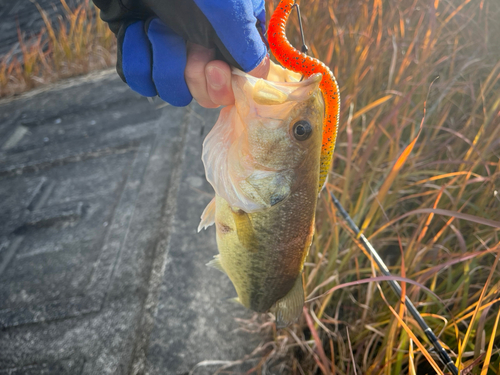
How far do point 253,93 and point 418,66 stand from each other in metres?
1.33

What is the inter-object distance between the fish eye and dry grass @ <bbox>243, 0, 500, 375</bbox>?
45 cm

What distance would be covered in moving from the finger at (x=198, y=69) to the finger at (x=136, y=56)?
0.40 ft

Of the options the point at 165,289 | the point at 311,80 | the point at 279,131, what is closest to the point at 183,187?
the point at 165,289

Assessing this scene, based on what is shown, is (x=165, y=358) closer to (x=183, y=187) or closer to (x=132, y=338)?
(x=132, y=338)

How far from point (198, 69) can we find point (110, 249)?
150 centimetres

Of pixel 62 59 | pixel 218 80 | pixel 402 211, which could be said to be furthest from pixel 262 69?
pixel 62 59

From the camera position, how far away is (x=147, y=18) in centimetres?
90

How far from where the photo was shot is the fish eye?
0.78 meters

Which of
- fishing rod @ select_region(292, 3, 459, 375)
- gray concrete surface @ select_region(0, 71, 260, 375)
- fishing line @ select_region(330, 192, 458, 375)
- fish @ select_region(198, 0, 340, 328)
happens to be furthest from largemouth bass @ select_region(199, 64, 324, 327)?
gray concrete surface @ select_region(0, 71, 260, 375)

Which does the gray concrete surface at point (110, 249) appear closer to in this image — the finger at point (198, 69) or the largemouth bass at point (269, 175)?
the largemouth bass at point (269, 175)

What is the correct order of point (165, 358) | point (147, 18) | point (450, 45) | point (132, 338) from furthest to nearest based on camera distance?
point (450, 45) → point (132, 338) → point (165, 358) → point (147, 18)

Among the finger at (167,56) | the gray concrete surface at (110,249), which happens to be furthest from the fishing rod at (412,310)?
the gray concrete surface at (110,249)

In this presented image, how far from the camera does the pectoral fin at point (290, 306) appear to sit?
0.97 m

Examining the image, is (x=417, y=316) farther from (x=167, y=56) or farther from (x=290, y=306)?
(x=167, y=56)
